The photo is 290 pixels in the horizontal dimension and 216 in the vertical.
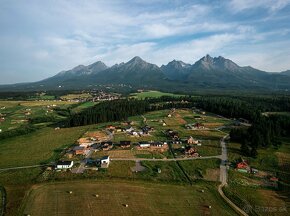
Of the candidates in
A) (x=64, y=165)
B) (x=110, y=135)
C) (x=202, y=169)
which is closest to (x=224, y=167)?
(x=202, y=169)

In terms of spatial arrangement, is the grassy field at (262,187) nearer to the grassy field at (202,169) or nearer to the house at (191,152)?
the grassy field at (202,169)

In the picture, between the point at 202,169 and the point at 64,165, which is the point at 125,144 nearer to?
the point at 64,165

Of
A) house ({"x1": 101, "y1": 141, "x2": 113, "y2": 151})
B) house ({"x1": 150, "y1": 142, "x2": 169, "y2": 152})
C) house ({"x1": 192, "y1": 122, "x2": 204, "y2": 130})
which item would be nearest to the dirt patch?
house ({"x1": 101, "y1": 141, "x2": 113, "y2": 151})

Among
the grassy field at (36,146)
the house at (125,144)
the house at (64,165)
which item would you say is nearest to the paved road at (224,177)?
the house at (125,144)

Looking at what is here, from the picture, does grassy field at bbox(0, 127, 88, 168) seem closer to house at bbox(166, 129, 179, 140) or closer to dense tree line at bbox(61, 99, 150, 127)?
dense tree line at bbox(61, 99, 150, 127)

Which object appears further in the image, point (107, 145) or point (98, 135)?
point (98, 135)

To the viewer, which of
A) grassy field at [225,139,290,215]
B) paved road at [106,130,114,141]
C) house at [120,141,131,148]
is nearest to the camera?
grassy field at [225,139,290,215]

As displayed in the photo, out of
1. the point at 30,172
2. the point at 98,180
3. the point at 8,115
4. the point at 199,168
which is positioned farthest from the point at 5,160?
the point at 8,115

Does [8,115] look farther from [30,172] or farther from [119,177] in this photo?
[119,177]
